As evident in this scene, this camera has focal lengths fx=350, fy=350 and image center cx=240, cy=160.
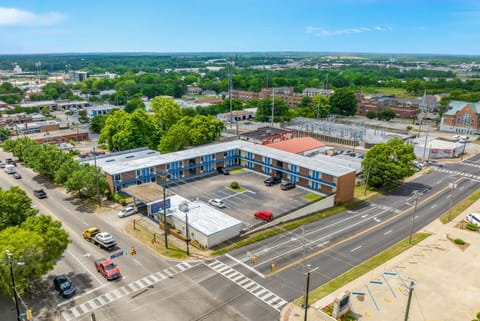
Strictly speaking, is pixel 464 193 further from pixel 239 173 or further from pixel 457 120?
pixel 457 120

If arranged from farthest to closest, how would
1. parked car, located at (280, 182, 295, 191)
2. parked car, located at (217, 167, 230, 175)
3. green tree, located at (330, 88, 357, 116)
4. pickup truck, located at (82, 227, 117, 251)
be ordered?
green tree, located at (330, 88, 357, 116) → parked car, located at (217, 167, 230, 175) → parked car, located at (280, 182, 295, 191) → pickup truck, located at (82, 227, 117, 251)

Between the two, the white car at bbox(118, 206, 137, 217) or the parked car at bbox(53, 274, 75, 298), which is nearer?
the parked car at bbox(53, 274, 75, 298)

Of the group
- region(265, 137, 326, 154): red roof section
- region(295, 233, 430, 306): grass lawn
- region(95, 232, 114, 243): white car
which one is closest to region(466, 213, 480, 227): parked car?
region(295, 233, 430, 306): grass lawn

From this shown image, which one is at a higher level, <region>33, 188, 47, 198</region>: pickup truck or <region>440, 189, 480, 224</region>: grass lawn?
<region>33, 188, 47, 198</region>: pickup truck

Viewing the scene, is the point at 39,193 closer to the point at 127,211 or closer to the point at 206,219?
the point at 127,211

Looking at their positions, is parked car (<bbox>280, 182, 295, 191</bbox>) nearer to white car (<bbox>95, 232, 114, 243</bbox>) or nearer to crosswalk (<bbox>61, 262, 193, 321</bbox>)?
crosswalk (<bbox>61, 262, 193, 321</bbox>)

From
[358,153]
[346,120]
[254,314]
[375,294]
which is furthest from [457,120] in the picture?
[254,314]
